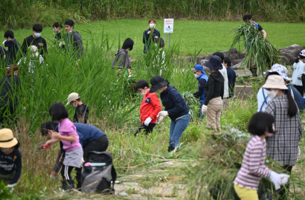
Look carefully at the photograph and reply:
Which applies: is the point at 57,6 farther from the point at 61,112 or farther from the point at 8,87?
the point at 61,112

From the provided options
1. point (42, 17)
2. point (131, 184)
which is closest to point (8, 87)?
point (131, 184)

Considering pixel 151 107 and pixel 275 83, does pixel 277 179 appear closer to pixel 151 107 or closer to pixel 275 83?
pixel 275 83

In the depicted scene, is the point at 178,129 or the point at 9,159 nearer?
the point at 9,159

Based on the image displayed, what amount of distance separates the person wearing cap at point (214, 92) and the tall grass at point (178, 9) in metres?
15.1

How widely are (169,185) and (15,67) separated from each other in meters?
3.20

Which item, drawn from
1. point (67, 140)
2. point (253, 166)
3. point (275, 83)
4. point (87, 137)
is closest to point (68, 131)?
point (67, 140)

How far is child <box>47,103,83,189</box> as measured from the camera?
15.7 ft

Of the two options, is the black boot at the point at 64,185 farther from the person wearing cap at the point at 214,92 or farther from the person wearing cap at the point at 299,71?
the person wearing cap at the point at 299,71

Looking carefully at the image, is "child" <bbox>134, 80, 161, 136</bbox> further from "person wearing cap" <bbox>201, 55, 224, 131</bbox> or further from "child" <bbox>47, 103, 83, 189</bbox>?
"child" <bbox>47, 103, 83, 189</bbox>

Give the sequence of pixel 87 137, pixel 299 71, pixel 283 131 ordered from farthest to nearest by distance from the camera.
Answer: pixel 299 71, pixel 87 137, pixel 283 131

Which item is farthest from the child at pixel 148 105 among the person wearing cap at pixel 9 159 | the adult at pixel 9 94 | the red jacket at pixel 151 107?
the person wearing cap at pixel 9 159

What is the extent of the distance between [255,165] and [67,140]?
2030mm

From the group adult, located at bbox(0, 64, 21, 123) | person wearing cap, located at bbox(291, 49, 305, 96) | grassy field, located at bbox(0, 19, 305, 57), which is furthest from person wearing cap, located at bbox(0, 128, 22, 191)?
grassy field, located at bbox(0, 19, 305, 57)

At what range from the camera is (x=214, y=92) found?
7227 mm
